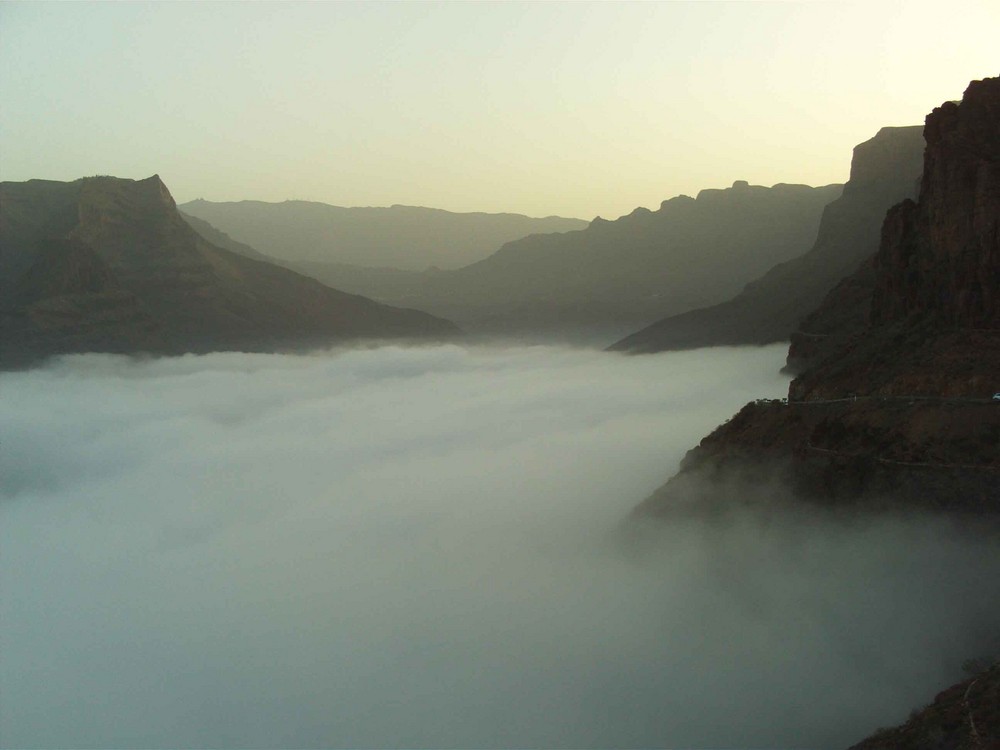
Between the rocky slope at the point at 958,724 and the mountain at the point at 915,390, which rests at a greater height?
the mountain at the point at 915,390

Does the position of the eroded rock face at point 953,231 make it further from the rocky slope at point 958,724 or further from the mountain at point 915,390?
the rocky slope at point 958,724

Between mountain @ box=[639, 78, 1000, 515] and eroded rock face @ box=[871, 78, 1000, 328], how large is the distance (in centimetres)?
9

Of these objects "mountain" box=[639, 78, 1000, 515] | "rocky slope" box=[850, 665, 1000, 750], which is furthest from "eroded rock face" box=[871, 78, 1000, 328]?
"rocky slope" box=[850, 665, 1000, 750]

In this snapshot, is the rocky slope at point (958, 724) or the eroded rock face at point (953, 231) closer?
the rocky slope at point (958, 724)

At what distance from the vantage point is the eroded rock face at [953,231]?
53.4 metres

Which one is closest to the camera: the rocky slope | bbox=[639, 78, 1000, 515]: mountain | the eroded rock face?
the rocky slope

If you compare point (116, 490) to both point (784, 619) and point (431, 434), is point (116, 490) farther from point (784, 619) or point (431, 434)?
point (784, 619)

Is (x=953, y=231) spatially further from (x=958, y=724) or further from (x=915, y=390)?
(x=958, y=724)

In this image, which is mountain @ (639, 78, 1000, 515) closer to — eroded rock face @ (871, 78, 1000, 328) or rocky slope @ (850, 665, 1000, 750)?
eroded rock face @ (871, 78, 1000, 328)

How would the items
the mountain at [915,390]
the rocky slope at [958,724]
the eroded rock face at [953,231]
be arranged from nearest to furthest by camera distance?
the rocky slope at [958,724] < the mountain at [915,390] < the eroded rock face at [953,231]

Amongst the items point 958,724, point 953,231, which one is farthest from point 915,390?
point 958,724

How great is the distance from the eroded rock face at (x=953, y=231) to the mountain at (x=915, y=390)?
3.4 inches

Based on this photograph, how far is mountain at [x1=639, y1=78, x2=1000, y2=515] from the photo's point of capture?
154 feet

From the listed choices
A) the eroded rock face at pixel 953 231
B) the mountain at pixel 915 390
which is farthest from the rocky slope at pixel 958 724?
the eroded rock face at pixel 953 231
